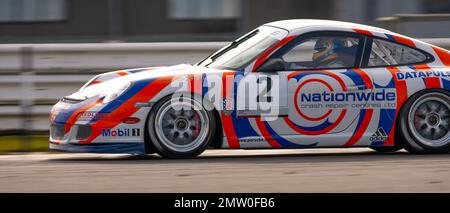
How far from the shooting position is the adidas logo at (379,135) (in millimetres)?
8742

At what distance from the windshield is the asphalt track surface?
805 mm

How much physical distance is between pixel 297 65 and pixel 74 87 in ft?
9.68

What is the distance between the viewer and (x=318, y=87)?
862cm

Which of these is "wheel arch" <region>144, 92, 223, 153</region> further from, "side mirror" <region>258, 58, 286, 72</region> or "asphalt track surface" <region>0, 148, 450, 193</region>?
"side mirror" <region>258, 58, 286, 72</region>

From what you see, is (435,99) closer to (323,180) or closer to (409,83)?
(409,83)

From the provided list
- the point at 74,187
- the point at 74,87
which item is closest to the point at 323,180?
the point at 74,187

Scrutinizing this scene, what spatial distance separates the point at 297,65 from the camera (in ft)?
28.6

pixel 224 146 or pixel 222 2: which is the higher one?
pixel 222 2

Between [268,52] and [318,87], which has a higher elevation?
[268,52]

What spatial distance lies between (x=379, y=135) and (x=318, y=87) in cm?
68

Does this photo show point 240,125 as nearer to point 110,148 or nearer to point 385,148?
point 110,148

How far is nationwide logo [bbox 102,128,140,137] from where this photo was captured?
27.4 feet

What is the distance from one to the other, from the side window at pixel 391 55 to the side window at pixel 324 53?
176mm

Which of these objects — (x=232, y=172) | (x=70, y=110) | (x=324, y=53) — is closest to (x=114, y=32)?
(x=70, y=110)
